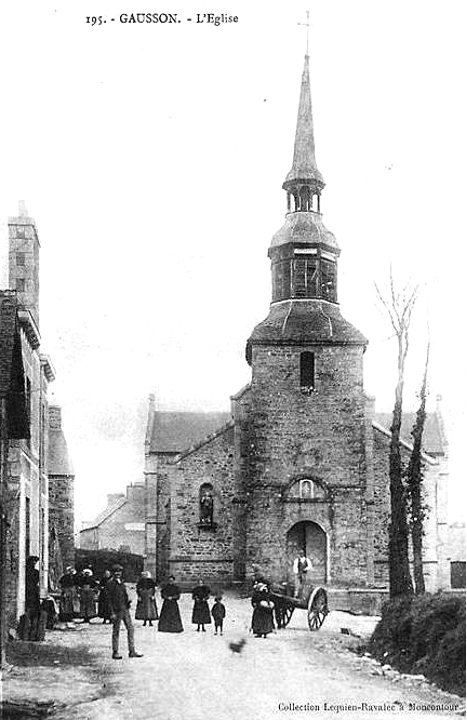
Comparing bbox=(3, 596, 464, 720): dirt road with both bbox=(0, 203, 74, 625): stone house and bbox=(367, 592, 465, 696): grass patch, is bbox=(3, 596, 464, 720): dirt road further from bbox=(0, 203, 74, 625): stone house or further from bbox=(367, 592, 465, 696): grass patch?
bbox=(0, 203, 74, 625): stone house

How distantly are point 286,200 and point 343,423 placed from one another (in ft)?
28.7

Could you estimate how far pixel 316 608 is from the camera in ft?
75.0

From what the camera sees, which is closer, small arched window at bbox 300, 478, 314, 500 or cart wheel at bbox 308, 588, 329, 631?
cart wheel at bbox 308, 588, 329, 631

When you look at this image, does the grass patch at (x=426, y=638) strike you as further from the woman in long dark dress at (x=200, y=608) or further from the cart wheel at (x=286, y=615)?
the woman in long dark dress at (x=200, y=608)

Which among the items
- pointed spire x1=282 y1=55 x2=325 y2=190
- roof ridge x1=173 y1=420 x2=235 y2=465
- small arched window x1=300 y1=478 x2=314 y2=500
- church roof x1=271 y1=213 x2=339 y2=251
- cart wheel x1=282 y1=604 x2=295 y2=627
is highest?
pointed spire x1=282 y1=55 x2=325 y2=190

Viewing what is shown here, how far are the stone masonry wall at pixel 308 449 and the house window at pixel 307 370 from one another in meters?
0.20

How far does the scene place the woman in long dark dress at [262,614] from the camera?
818 inches

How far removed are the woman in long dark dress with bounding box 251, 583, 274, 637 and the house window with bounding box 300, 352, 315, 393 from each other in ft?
49.3

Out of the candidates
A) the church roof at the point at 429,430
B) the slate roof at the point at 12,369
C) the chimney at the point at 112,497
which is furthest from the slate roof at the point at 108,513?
the slate roof at the point at 12,369

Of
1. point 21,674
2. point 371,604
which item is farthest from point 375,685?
point 371,604

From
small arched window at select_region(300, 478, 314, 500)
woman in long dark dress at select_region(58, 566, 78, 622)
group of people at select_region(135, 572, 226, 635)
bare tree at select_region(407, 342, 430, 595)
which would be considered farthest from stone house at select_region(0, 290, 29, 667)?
small arched window at select_region(300, 478, 314, 500)

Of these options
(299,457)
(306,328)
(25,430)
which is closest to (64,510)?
(299,457)

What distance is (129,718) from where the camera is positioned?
39.5ft

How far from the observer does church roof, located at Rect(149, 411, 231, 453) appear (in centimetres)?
5378
